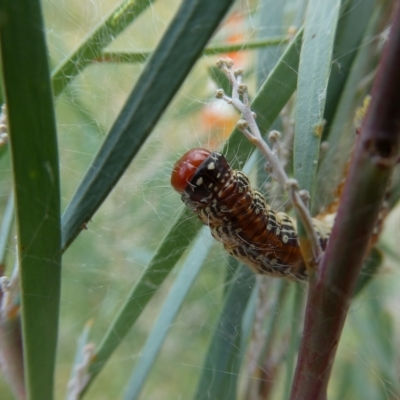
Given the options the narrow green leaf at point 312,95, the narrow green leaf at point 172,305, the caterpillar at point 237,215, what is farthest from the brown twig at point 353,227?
the narrow green leaf at point 172,305

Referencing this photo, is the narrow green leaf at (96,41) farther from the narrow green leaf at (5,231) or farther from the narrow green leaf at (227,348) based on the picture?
the narrow green leaf at (227,348)

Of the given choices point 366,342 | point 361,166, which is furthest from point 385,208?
point 361,166

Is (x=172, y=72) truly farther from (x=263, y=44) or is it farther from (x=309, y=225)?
(x=263, y=44)

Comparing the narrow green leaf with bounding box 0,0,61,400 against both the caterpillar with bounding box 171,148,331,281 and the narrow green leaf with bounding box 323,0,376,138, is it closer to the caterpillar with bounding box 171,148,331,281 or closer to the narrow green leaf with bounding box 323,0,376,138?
the caterpillar with bounding box 171,148,331,281

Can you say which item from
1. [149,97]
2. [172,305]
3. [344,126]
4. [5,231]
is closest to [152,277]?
[172,305]

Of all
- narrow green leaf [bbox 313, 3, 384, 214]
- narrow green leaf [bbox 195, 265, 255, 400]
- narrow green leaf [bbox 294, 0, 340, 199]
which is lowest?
narrow green leaf [bbox 195, 265, 255, 400]

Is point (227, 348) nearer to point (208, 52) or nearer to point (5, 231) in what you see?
point (5, 231)

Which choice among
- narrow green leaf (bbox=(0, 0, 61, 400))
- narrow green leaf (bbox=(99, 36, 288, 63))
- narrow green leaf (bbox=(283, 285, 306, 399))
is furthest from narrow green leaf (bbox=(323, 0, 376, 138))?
narrow green leaf (bbox=(0, 0, 61, 400))
